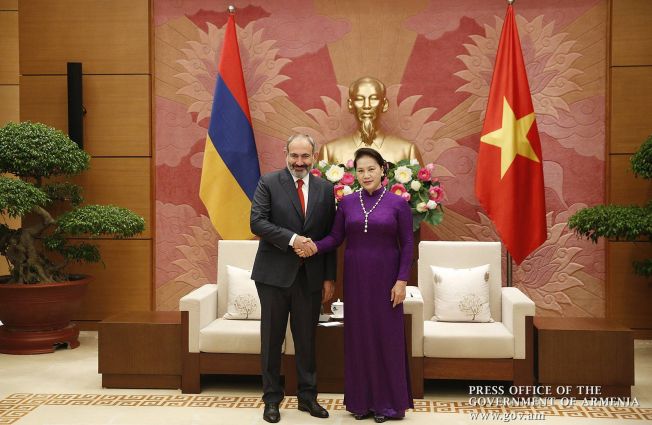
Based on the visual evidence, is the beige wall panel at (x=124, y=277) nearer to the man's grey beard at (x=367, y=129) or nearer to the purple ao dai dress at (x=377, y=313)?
the man's grey beard at (x=367, y=129)

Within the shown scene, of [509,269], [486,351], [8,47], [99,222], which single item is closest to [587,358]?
[486,351]

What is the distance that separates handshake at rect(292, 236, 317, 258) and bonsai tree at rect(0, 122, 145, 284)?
6.64 ft

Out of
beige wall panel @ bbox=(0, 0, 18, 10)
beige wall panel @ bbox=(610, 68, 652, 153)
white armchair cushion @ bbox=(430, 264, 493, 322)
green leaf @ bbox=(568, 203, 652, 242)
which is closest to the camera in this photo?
white armchair cushion @ bbox=(430, 264, 493, 322)

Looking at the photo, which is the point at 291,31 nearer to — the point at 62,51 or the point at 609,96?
the point at 62,51

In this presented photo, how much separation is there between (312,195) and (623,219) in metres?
2.15

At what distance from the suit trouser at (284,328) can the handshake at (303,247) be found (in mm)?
156

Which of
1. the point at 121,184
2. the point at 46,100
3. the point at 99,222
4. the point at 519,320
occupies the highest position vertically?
the point at 46,100

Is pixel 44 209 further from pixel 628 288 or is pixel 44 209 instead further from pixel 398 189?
pixel 628 288

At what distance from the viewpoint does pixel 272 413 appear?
3.49 meters

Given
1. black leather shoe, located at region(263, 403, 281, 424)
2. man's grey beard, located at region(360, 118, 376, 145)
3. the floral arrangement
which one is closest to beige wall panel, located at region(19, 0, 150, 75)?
man's grey beard, located at region(360, 118, 376, 145)

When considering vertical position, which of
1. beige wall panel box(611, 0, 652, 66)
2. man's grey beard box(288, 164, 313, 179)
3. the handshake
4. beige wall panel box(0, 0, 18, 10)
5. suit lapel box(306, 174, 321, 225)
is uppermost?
beige wall panel box(0, 0, 18, 10)

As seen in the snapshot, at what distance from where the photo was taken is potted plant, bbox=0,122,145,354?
194 inches

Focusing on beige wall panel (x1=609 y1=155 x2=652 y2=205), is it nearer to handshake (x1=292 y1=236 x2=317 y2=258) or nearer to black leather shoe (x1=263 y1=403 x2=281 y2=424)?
handshake (x1=292 y1=236 x2=317 y2=258)

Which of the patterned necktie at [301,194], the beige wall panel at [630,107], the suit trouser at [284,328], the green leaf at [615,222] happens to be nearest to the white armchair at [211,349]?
the suit trouser at [284,328]
